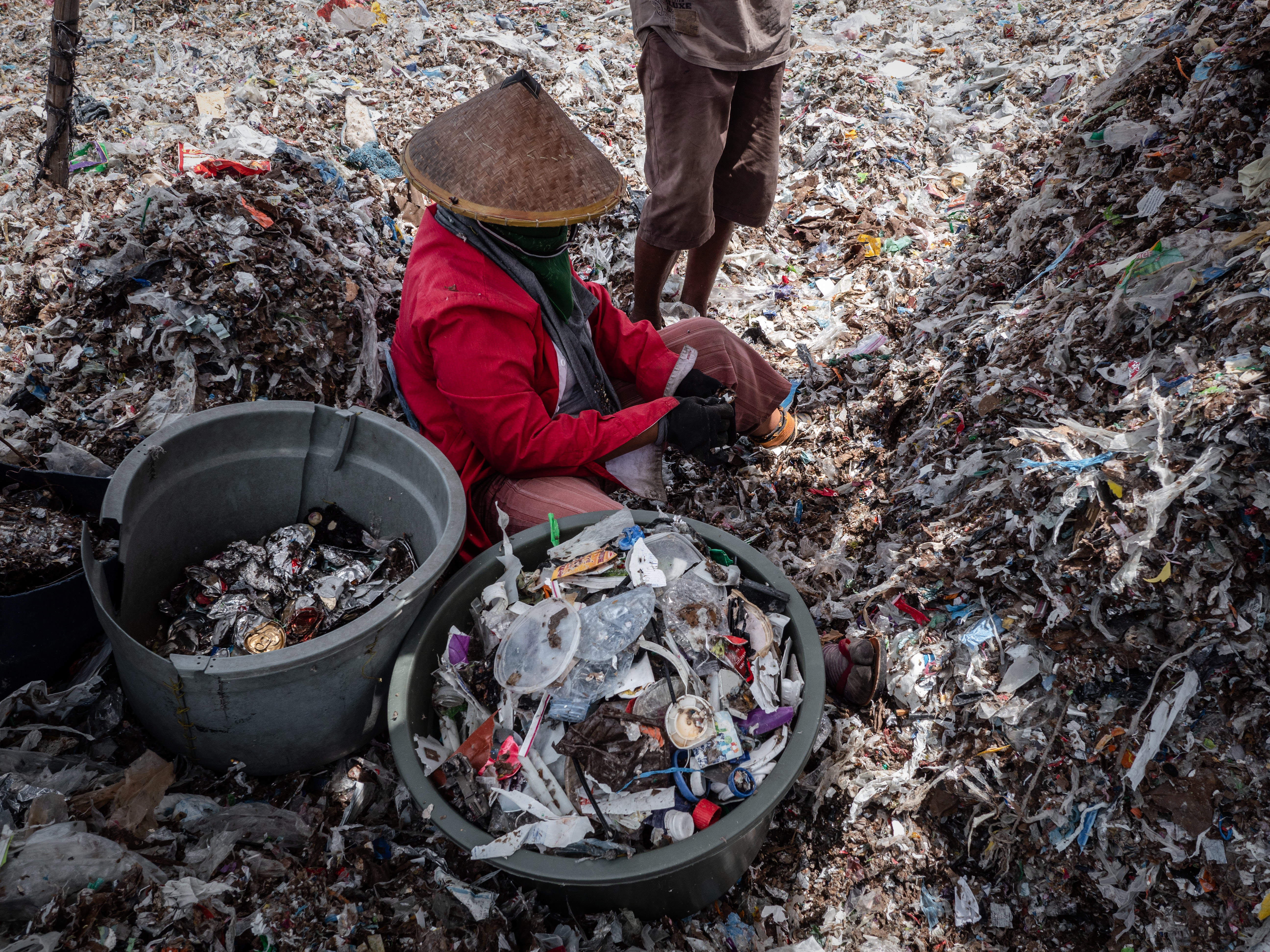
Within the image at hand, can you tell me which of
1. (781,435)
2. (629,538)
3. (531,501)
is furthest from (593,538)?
(781,435)

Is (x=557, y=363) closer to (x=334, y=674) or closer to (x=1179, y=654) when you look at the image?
(x=334, y=674)

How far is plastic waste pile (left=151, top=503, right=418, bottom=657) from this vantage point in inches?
91.4

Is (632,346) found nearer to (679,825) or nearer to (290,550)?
(290,550)

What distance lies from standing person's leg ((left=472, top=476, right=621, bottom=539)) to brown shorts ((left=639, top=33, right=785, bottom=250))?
1432 millimetres

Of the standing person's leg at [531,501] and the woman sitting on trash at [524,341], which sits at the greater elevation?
the woman sitting on trash at [524,341]

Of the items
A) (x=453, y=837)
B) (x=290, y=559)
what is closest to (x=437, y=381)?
(x=290, y=559)

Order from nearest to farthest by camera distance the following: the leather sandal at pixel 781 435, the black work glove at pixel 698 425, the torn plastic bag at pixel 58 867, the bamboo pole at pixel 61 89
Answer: the torn plastic bag at pixel 58 867, the black work glove at pixel 698 425, the leather sandal at pixel 781 435, the bamboo pole at pixel 61 89

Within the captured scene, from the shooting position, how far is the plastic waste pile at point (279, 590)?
2322 mm

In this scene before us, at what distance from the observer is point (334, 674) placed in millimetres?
2041

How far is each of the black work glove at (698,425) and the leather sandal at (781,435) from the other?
52 cm

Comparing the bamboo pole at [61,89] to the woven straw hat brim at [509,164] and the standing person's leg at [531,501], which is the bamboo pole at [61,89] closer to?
the woven straw hat brim at [509,164]

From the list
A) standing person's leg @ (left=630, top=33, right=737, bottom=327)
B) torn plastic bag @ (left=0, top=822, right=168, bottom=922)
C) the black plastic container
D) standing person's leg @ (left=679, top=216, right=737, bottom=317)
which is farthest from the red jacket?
standing person's leg @ (left=679, top=216, right=737, bottom=317)

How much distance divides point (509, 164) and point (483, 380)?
65cm

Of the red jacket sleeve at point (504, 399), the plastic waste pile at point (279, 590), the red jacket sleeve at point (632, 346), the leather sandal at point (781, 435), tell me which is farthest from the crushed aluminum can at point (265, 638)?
the leather sandal at point (781, 435)
